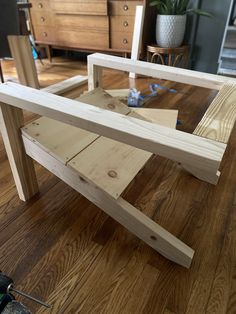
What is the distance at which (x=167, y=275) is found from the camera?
0.69 meters

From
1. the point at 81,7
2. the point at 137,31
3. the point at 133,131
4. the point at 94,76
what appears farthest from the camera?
the point at 81,7

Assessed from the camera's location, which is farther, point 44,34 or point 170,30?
point 44,34

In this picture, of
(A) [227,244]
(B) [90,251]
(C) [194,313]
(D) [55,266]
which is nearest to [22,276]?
(D) [55,266]

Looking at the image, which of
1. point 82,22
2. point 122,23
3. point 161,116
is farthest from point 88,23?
point 161,116

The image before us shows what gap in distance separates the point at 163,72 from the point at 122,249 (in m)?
0.64

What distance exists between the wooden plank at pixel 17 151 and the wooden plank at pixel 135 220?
6cm

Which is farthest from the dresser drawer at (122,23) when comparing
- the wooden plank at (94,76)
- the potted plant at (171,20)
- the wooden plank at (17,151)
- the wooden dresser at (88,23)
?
the wooden plank at (17,151)

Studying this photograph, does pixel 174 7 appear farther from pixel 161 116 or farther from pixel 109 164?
pixel 109 164

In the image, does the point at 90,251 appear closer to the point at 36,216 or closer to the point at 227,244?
the point at 36,216

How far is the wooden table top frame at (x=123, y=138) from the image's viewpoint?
1.53 feet

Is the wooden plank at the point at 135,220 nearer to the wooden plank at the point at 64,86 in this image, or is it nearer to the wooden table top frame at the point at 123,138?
the wooden table top frame at the point at 123,138

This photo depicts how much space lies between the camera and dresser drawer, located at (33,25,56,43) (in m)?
2.38

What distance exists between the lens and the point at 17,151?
2.57 feet

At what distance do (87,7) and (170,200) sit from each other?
1.88 metres
